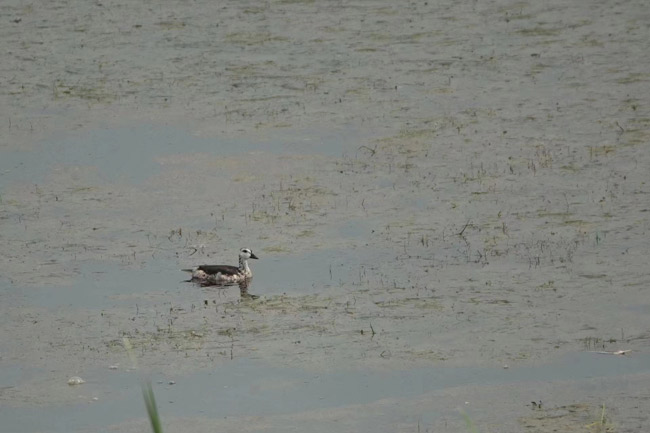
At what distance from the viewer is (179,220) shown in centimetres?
1164

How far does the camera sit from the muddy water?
8508mm

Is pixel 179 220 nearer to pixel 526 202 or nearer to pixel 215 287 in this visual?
pixel 215 287

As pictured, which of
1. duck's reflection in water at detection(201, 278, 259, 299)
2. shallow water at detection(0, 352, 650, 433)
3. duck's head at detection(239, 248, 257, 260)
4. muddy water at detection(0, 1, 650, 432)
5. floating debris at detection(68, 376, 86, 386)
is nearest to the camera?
shallow water at detection(0, 352, 650, 433)

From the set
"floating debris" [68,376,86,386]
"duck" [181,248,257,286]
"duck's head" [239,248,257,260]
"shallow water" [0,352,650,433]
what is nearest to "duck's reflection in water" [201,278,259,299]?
"duck" [181,248,257,286]

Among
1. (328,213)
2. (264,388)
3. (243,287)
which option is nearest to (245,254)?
(243,287)

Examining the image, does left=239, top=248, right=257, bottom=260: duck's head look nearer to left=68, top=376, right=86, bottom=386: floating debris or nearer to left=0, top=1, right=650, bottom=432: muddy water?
left=0, top=1, right=650, bottom=432: muddy water

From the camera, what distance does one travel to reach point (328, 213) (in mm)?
11562

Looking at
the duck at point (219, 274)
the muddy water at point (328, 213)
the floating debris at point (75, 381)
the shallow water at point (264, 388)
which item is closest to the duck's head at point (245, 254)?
the duck at point (219, 274)

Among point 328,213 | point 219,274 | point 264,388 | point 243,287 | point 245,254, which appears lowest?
point 264,388

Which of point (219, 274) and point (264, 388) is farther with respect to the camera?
point (219, 274)

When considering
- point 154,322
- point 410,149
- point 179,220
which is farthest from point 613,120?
point 154,322

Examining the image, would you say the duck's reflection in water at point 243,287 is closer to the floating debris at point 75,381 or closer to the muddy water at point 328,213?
the muddy water at point 328,213

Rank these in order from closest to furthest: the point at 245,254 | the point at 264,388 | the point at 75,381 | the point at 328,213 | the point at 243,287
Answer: the point at 264,388 → the point at 75,381 → the point at 243,287 → the point at 245,254 → the point at 328,213

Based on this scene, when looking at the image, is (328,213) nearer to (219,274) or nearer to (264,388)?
(219,274)
